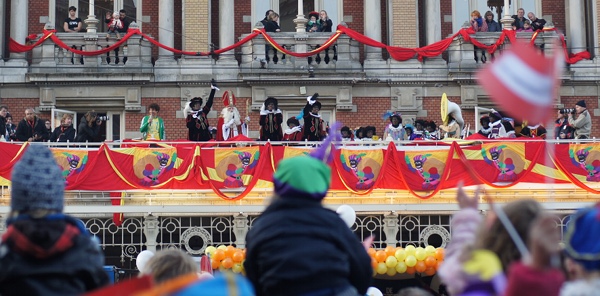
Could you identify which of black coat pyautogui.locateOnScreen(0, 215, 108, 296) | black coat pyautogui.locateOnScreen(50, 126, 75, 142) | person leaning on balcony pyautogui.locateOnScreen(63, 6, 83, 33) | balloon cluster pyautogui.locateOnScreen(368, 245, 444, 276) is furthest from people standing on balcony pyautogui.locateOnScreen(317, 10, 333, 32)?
black coat pyautogui.locateOnScreen(0, 215, 108, 296)

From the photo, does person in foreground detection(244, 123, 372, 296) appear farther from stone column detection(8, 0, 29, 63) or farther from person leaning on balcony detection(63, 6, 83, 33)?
stone column detection(8, 0, 29, 63)

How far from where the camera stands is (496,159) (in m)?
18.7

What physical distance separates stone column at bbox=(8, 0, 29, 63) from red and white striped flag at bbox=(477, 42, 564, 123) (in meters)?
20.9

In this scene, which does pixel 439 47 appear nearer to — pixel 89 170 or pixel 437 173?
pixel 437 173

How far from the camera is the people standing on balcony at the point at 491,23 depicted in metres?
25.2

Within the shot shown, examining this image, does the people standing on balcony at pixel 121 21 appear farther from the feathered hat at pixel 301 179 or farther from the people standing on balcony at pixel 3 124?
the feathered hat at pixel 301 179

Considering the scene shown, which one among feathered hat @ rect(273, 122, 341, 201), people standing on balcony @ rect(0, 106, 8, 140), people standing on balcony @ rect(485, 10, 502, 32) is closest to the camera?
feathered hat @ rect(273, 122, 341, 201)

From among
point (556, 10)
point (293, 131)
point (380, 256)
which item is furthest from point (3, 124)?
point (556, 10)

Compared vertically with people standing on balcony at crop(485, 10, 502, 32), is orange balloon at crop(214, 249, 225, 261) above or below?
below

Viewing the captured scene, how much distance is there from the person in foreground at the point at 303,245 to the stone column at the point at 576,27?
20477 millimetres

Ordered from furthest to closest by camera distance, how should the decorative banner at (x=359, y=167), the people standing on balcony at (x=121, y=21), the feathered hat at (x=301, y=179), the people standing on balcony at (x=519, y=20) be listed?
the people standing on balcony at (x=519, y=20), the people standing on balcony at (x=121, y=21), the decorative banner at (x=359, y=167), the feathered hat at (x=301, y=179)

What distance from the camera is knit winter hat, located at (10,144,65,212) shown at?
544 cm

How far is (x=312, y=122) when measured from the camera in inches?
818

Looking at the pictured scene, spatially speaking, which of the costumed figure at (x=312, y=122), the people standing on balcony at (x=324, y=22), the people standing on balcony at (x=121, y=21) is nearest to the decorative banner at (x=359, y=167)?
the costumed figure at (x=312, y=122)
